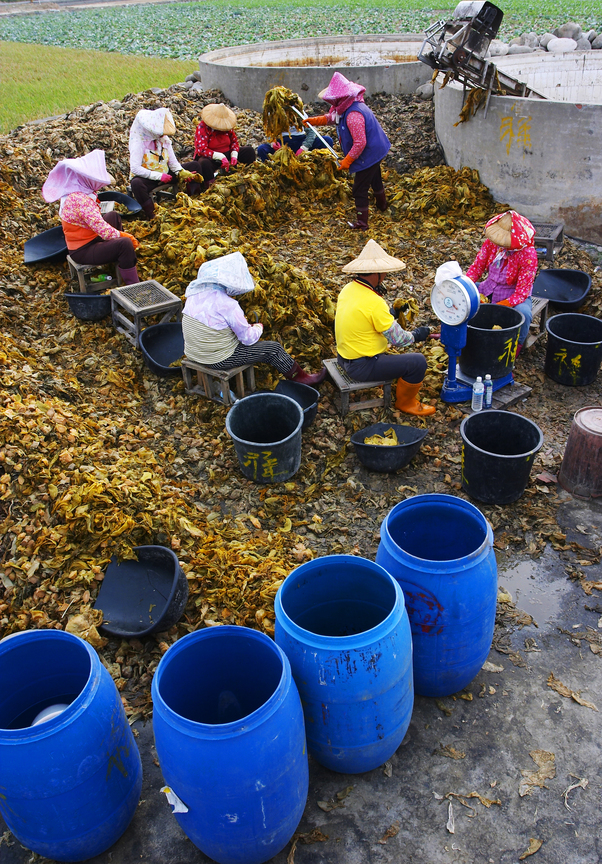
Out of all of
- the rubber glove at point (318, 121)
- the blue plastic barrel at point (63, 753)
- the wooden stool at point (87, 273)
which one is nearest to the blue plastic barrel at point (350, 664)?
the blue plastic barrel at point (63, 753)

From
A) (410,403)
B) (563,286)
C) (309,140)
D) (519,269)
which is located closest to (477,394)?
(410,403)

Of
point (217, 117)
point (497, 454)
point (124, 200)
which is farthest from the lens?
point (217, 117)

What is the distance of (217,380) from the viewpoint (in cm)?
640

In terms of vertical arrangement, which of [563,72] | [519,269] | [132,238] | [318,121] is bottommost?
[519,269]

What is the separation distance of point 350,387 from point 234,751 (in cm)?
399

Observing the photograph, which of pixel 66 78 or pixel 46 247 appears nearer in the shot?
pixel 46 247

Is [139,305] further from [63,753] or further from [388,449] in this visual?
[63,753]

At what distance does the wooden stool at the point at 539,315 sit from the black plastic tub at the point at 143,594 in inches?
203

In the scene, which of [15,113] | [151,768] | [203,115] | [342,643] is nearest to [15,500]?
[151,768]

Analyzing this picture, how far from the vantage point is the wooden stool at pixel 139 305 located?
22.7ft

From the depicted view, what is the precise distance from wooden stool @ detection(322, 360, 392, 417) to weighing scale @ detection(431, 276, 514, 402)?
2.46 feet

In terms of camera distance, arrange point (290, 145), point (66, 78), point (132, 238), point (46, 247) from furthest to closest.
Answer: point (66, 78) → point (290, 145) → point (46, 247) → point (132, 238)

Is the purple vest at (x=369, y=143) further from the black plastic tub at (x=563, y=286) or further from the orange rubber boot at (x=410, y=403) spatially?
the orange rubber boot at (x=410, y=403)

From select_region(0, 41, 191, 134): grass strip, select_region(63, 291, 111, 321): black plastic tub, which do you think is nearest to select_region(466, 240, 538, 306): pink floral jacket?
select_region(63, 291, 111, 321): black plastic tub
